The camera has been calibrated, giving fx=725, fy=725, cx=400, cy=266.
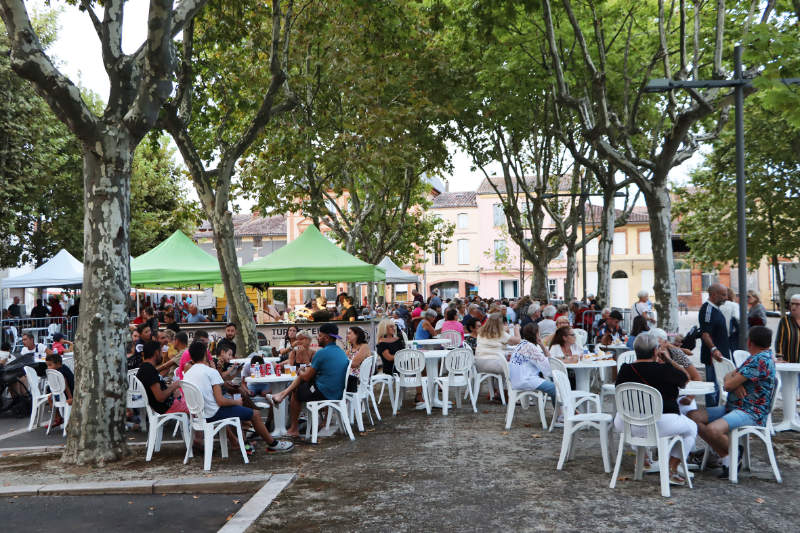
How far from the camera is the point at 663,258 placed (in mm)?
13320

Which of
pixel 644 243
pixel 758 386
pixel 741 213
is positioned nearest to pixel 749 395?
pixel 758 386

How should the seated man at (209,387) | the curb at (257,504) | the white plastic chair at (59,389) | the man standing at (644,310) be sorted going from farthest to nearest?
the man standing at (644,310) < the white plastic chair at (59,389) < the seated man at (209,387) < the curb at (257,504)

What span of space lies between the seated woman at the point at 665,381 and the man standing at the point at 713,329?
328 cm

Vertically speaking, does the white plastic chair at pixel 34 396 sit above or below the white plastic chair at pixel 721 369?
below

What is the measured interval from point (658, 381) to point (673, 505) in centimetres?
105

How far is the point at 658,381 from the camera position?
6.34 meters

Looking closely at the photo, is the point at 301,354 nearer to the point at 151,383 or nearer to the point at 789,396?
the point at 151,383

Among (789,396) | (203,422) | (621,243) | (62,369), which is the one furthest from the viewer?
(621,243)

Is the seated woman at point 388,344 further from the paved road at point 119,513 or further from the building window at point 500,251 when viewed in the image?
the building window at point 500,251

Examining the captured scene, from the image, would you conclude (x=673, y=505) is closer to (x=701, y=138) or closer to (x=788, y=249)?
(x=701, y=138)

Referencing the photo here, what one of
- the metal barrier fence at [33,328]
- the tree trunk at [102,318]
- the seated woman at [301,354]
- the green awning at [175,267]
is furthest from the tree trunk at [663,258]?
the metal barrier fence at [33,328]

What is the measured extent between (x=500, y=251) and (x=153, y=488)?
5677 centimetres

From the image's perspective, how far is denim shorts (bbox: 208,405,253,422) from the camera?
25.6ft

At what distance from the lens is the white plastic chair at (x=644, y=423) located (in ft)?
20.2
